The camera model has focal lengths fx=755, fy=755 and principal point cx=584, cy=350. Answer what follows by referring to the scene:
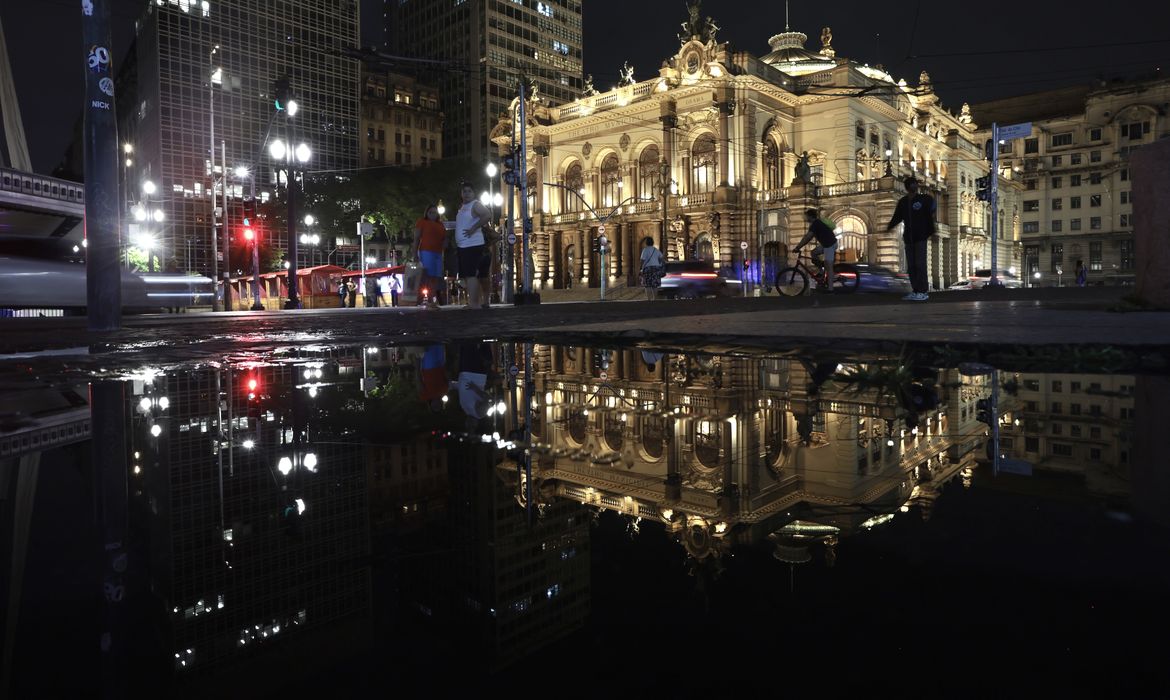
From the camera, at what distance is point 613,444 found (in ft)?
7.63

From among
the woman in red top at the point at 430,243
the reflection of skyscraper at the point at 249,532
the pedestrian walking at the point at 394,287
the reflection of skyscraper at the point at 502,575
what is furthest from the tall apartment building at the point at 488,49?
the reflection of skyscraper at the point at 502,575

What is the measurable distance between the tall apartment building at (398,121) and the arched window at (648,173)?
39790 millimetres

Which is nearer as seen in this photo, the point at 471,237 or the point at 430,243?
the point at 471,237

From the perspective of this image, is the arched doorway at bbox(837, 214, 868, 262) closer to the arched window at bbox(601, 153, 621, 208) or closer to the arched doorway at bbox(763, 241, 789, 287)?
the arched doorway at bbox(763, 241, 789, 287)

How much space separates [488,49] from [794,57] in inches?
2241

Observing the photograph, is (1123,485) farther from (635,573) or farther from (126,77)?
(126,77)

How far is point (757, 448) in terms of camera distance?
218 cm

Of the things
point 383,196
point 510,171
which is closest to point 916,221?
point 510,171

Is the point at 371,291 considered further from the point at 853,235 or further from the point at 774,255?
the point at 853,235

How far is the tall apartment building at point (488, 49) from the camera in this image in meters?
99.0

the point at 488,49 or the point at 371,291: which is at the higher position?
the point at 488,49

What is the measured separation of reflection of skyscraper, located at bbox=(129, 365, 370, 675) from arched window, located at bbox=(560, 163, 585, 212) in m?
50.8

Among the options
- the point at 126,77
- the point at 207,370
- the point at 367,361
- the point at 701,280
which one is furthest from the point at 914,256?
the point at 126,77

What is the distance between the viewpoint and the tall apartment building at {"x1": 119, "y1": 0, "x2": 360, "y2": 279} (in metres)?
64.2
